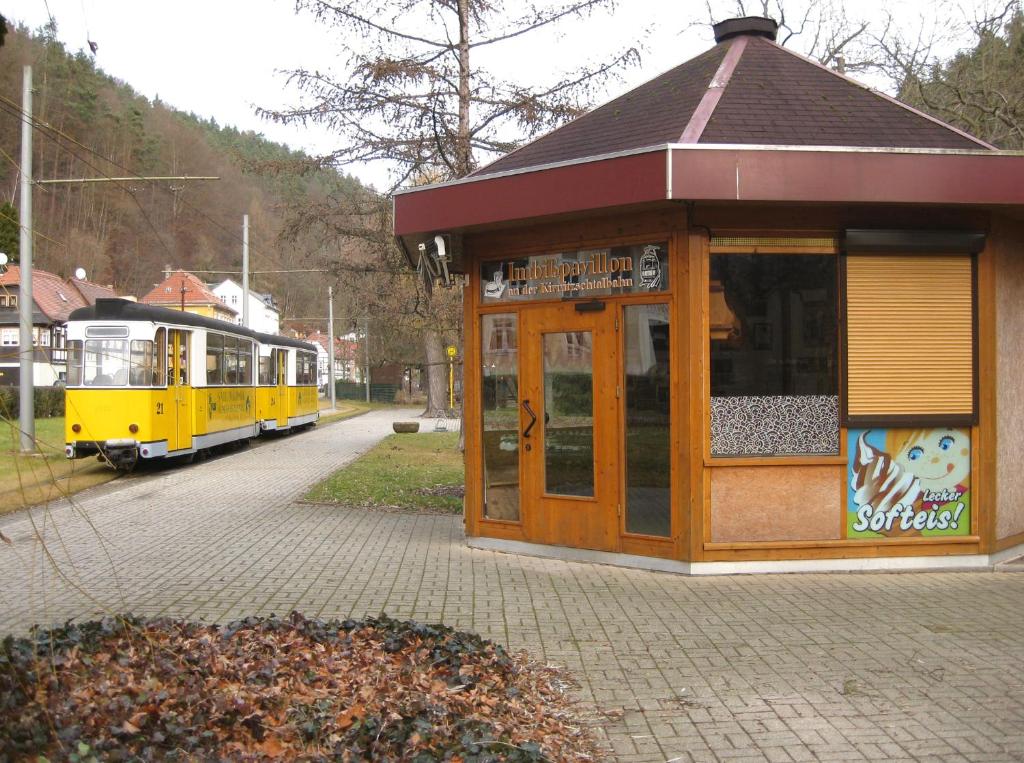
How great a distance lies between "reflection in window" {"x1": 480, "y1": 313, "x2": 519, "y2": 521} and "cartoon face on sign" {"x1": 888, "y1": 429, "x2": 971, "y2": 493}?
135 inches

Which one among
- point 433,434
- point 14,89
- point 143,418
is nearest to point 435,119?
point 143,418

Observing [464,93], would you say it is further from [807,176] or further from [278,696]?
[278,696]

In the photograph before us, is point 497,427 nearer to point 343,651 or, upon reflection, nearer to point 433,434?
point 343,651

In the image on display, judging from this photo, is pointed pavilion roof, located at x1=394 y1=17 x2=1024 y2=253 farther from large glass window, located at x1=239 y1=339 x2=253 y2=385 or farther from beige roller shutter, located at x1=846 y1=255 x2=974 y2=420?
large glass window, located at x1=239 y1=339 x2=253 y2=385

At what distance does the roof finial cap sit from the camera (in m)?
9.84

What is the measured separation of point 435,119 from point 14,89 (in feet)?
29.7

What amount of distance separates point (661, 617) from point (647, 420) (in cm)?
202

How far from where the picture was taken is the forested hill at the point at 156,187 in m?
17.5

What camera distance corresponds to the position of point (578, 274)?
855cm

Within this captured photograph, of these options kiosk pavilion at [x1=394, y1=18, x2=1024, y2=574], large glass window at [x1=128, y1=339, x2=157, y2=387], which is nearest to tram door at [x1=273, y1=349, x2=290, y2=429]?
large glass window at [x1=128, y1=339, x2=157, y2=387]

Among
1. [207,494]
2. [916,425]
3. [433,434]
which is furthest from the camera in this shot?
[433,434]

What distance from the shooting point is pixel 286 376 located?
98.6 feet

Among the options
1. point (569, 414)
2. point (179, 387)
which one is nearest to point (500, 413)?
point (569, 414)

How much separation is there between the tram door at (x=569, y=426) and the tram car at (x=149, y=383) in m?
8.19
